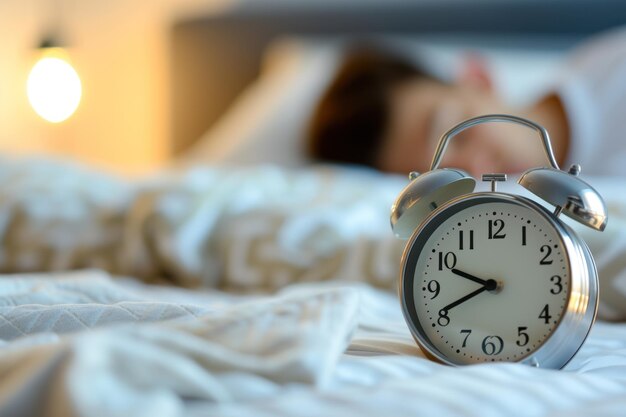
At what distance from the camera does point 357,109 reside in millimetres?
2105

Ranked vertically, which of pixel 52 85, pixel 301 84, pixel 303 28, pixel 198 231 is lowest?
pixel 198 231

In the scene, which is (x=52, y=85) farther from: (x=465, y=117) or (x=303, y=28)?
(x=465, y=117)

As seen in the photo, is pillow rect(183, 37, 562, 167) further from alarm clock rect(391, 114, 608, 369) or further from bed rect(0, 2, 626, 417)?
alarm clock rect(391, 114, 608, 369)

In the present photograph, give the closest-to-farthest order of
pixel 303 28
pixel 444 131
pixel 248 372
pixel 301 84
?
1. pixel 248 372
2. pixel 444 131
3. pixel 301 84
4. pixel 303 28

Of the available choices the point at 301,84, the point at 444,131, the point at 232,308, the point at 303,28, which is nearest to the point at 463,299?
the point at 232,308

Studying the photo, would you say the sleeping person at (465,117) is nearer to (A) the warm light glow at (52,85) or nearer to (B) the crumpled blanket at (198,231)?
(B) the crumpled blanket at (198,231)

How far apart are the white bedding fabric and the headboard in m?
1.22

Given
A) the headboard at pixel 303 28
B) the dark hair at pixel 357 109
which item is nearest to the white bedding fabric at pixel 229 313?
the dark hair at pixel 357 109

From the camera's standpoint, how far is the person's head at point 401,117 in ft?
6.14

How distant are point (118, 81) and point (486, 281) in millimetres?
2497

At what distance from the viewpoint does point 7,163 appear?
141 cm

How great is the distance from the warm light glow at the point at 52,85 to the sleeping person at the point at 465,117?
66cm

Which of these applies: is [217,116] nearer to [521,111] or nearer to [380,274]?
[521,111]

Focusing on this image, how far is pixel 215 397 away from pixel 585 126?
1.65 meters
